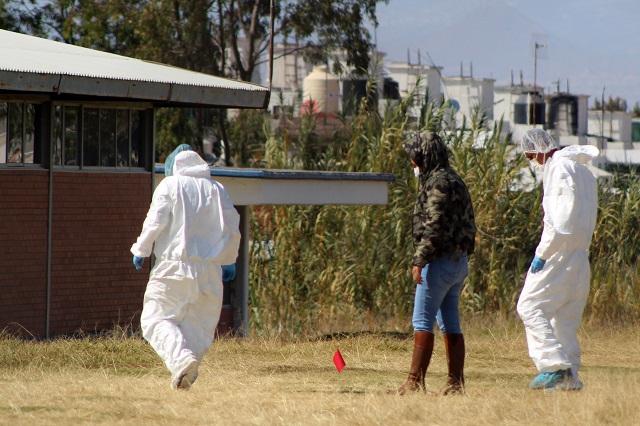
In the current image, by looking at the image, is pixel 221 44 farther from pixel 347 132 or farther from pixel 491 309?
pixel 491 309

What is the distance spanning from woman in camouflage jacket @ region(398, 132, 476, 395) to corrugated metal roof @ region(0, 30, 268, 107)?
15.2 ft

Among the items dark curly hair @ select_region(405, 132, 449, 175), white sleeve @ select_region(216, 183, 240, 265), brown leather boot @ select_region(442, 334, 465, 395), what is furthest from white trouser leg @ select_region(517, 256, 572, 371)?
white sleeve @ select_region(216, 183, 240, 265)

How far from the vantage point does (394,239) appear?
60.9ft

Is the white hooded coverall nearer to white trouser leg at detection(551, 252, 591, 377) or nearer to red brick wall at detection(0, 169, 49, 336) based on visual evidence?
white trouser leg at detection(551, 252, 591, 377)

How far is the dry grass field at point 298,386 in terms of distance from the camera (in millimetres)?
7359

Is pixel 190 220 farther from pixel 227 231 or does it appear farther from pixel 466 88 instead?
pixel 466 88

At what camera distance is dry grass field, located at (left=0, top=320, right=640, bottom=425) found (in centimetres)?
736

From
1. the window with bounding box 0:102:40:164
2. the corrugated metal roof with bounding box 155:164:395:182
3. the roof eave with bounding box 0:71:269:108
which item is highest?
the roof eave with bounding box 0:71:269:108

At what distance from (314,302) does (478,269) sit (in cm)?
244

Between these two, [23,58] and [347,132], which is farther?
[347,132]

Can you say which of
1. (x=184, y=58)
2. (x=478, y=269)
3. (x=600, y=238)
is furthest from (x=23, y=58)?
(x=184, y=58)

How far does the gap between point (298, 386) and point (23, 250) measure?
16.5 ft

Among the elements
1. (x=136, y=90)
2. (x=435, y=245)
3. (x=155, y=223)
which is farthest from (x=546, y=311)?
(x=136, y=90)

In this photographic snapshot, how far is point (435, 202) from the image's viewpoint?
8.59 meters
